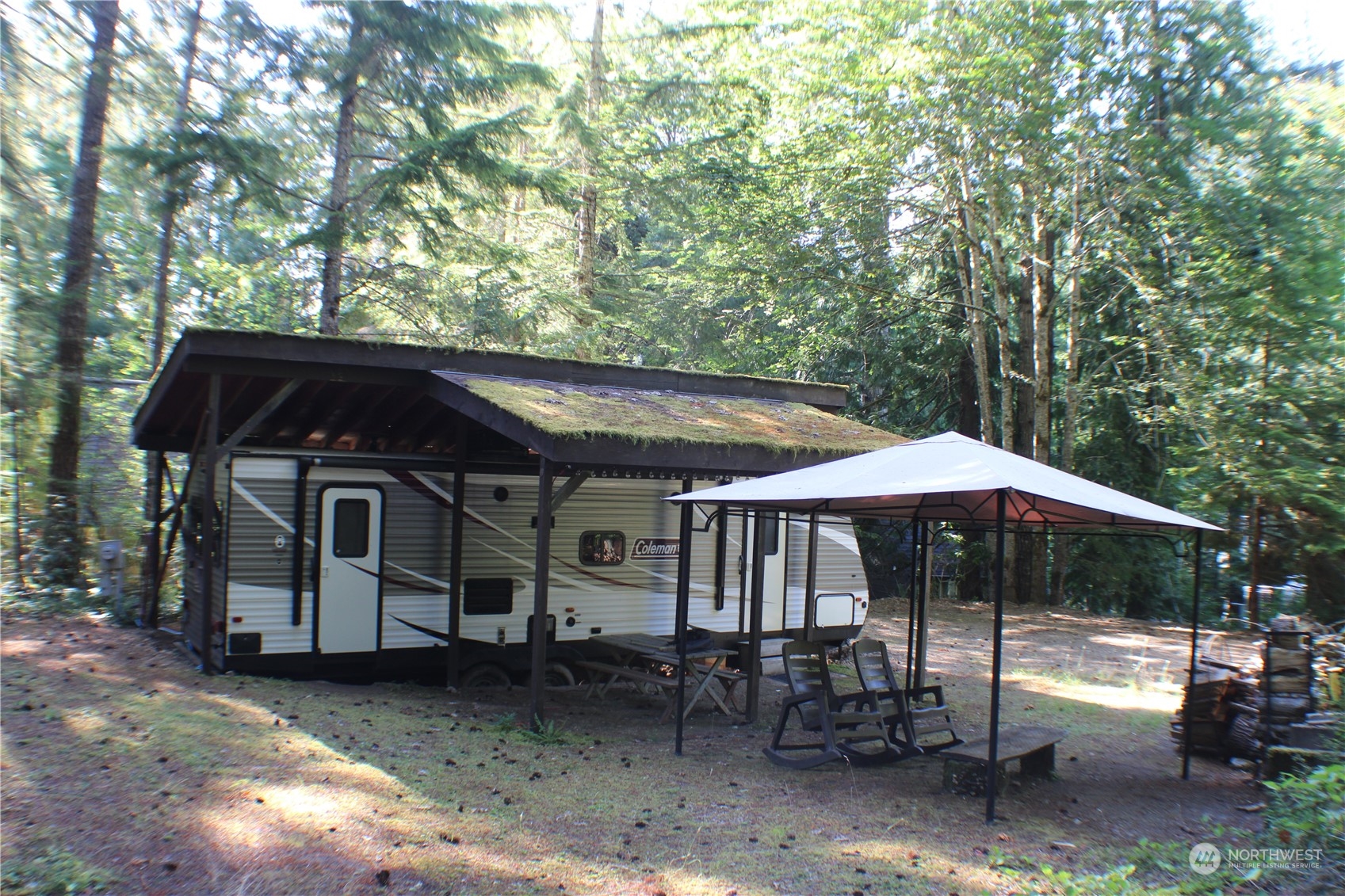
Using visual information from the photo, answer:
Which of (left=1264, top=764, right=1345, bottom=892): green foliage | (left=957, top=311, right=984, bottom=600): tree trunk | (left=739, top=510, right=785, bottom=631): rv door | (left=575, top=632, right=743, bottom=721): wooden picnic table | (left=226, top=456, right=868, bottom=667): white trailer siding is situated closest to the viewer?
(left=1264, top=764, right=1345, bottom=892): green foliage

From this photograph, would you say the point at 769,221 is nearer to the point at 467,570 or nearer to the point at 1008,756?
the point at 467,570

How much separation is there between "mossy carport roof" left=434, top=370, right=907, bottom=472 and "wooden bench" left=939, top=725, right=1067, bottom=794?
303cm

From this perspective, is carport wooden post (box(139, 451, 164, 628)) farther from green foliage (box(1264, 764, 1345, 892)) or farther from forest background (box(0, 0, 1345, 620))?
green foliage (box(1264, 764, 1345, 892))

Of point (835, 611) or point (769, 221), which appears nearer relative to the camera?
point (835, 611)

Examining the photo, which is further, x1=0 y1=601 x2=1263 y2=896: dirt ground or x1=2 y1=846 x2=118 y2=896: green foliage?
x1=0 y1=601 x2=1263 y2=896: dirt ground

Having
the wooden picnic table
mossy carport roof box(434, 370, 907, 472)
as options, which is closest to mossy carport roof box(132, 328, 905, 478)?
mossy carport roof box(434, 370, 907, 472)

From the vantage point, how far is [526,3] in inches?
653

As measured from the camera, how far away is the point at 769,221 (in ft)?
61.6

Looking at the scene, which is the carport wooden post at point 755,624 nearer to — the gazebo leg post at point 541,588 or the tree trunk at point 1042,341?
the gazebo leg post at point 541,588

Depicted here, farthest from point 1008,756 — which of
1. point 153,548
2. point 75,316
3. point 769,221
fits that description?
point 769,221

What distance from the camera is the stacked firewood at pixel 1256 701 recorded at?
263 inches

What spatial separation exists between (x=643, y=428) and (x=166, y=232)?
14174 mm

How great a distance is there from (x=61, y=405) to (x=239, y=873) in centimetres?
1146

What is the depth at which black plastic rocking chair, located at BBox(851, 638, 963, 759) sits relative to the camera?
6910mm
